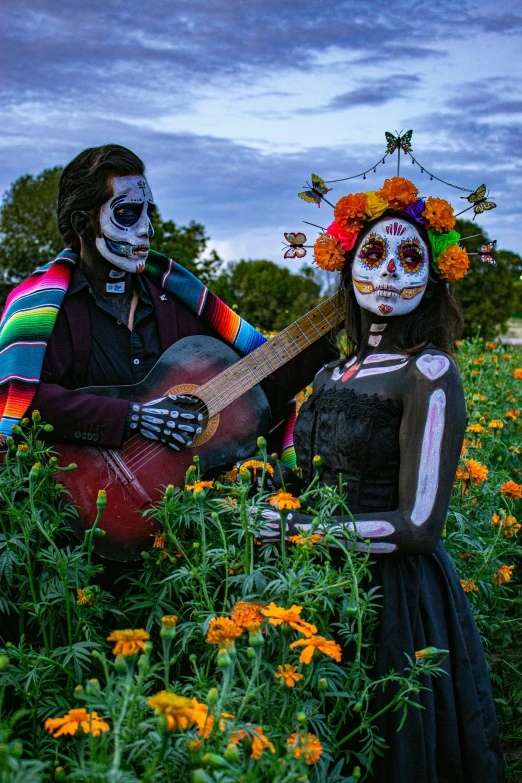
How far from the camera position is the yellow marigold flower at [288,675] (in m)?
1.68

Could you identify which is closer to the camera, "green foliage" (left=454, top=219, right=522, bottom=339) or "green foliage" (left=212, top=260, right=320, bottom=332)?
"green foliage" (left=454, top=219, right=522, bottom=339)

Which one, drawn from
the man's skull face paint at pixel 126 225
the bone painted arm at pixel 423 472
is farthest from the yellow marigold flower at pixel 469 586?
the man's skull face paint at pixel 126 225

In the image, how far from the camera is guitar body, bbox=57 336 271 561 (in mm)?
2703

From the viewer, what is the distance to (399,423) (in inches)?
96.7

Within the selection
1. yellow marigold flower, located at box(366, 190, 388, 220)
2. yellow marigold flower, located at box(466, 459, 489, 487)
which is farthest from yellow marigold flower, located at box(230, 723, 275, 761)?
yellow marigold flower, located at box(466, 459, 489, 487)

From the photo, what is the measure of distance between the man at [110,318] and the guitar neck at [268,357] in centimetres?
6

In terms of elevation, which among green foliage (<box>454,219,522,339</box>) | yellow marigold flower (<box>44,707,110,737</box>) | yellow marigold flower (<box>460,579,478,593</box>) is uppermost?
green foliage (<box>454,219,522,339</box>)

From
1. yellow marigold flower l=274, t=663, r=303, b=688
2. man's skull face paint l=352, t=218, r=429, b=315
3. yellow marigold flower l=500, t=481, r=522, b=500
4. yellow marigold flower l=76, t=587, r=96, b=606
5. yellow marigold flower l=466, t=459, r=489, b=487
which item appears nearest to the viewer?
yellow marigold flower l=274, t=663, r=303, b=688

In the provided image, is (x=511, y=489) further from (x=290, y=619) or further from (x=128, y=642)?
(x=128, y=642)

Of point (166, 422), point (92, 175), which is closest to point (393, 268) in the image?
point (166, 422)

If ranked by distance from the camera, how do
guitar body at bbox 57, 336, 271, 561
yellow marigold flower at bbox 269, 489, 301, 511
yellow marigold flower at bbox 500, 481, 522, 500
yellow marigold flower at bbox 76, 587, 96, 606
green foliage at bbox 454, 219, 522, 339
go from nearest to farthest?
yellow marigold flower at bbox 269, 489, 301, 511 → yellow marigold flower at bbox 76, 587, 96, 606 → guitar body at bbox 57, 336, 271, 561 → yellow marigold flower at bbox 500, 481, 522, 500 → green foliage at bbox 454, 219, 522, 339

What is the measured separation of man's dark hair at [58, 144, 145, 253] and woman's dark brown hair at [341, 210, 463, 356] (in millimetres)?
891

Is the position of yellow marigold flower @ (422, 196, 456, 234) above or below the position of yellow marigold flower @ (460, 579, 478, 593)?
above

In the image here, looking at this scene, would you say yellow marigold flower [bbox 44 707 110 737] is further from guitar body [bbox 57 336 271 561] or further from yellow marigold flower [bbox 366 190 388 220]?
yellow marigold flower [bbox 366 190 388 220]
